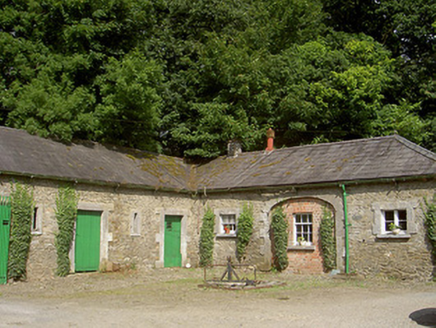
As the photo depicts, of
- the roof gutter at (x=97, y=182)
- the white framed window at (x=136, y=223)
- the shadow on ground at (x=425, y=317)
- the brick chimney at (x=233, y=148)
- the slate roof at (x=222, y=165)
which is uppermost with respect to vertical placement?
the brick chimney at (x=233, y=148)

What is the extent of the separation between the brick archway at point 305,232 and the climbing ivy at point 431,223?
10.6 ft

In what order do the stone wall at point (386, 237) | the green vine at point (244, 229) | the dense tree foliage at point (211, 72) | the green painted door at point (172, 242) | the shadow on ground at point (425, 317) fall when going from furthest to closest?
the dense tree foliage at point (211, 72) → the green painted door at point (172, 242) → the green vine at point (244, 229) → the stone wall at point (386, 237) → the shadow on ground at point (425, 317)

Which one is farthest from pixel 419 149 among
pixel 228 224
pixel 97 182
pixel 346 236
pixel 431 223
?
pixel 97 182

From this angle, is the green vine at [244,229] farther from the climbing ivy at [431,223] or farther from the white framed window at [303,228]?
the climbing ivy at [431,223]

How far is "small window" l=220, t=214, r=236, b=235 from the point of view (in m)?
20.5

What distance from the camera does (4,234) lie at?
1480 centimetres

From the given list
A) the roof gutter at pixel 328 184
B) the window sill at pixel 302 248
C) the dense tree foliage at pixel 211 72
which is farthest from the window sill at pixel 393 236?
the dense tree foliage at pixel 211 72

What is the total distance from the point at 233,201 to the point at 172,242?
122 inches

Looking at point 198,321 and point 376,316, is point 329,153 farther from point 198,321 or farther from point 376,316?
point 198,321

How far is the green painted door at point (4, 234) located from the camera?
1466 cm

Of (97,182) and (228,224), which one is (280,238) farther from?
(97,182)

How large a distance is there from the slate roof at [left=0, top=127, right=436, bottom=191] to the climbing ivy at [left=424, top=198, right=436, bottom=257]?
1057 mm

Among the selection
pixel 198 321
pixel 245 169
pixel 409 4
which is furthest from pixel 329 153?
pixel 409 4

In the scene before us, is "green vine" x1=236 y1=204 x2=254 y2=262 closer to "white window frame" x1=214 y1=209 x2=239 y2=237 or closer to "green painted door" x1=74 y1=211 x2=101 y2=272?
"white window frame" x1=214 y1=209 x2=239 y2=237
